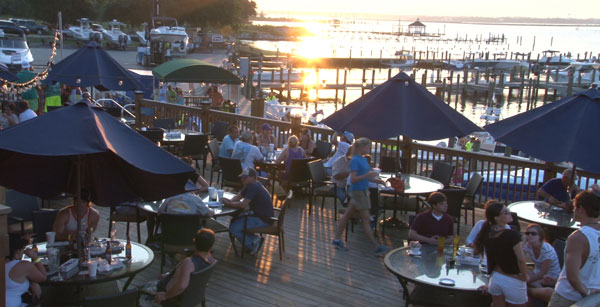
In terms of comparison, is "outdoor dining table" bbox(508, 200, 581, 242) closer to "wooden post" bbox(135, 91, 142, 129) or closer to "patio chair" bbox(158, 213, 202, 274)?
"patio chair" bbox(158, 213, 202, 274)

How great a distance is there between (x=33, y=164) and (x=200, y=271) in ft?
6.67

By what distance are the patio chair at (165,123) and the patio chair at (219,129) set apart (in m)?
1.03

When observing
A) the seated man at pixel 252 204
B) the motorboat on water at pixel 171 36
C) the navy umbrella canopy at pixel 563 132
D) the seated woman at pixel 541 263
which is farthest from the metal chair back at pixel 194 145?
the motorboat on water at pixel 171 36

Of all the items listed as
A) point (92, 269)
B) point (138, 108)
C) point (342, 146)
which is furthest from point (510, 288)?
point (138, 108)

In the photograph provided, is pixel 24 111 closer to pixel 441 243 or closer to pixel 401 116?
pixel 401 116

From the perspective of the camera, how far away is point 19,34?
3978 cm

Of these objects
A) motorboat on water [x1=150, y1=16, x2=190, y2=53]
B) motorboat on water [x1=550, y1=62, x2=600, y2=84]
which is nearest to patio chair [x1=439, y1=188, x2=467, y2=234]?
motorboat on water [x1=150, y1=16, x2=190, y2=53]

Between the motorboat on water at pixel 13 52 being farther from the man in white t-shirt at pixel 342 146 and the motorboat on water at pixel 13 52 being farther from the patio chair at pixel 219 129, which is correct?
the man in white t-shirt at pixel 342 146

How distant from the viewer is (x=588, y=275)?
536 centimetres

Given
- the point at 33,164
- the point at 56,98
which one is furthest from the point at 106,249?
the point at 56,98

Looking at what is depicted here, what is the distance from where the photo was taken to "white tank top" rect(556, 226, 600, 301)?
17.2 ft

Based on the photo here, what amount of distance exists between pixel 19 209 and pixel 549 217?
6765 millimetres

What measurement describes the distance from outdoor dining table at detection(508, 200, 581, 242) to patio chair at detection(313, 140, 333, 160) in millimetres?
4357

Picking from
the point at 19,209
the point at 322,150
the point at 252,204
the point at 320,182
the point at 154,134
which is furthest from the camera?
the point at 154,134
